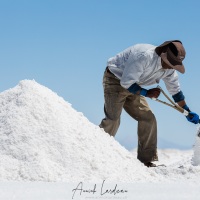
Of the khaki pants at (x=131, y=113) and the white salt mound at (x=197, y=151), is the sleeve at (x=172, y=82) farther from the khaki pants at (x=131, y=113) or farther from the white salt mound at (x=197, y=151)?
the white salt mound at (x=197, y=151)

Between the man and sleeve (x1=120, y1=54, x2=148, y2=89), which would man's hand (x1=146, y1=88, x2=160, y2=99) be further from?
sleeve (x1=120, y1=54, x2=148, y2=89)

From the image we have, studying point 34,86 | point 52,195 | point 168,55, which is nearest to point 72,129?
point 34,86

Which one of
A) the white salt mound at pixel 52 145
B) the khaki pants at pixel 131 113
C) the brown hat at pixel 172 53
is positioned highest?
the brown hat at pixel 172 53

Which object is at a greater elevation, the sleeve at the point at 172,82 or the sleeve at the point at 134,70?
the sleeve at the point at 172,82

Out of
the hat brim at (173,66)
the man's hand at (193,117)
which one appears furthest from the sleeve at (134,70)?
the man's hand at (193,117)

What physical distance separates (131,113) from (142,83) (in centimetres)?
55

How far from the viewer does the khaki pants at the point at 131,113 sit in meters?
6.33

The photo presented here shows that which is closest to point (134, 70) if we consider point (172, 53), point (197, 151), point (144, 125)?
point (172, 53)

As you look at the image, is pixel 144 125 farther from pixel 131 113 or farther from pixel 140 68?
pixel 140 68

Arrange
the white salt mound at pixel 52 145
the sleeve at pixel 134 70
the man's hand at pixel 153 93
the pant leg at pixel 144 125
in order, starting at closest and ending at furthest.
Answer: the white salt mound at pixel 52 145, the sleeve at pixel 134 70, the man's hand at pixel 153 93, the pant leg at pixel 144 125

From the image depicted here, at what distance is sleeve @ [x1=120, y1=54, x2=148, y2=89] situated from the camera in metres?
5.88

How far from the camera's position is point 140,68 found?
5.90 m

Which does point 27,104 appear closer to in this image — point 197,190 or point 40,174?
point 40,174

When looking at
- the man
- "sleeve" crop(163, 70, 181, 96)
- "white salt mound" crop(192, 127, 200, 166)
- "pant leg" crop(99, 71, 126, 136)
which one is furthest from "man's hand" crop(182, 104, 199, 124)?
"pant leg" crop(99, 71, 126, 136)
